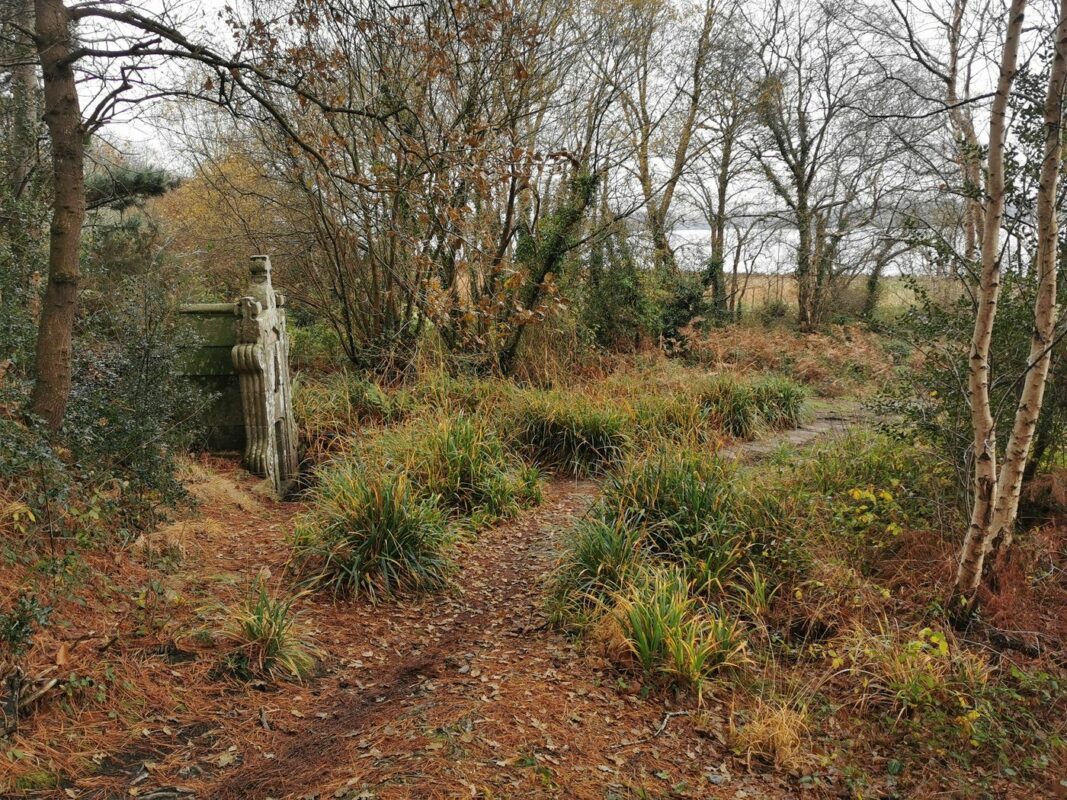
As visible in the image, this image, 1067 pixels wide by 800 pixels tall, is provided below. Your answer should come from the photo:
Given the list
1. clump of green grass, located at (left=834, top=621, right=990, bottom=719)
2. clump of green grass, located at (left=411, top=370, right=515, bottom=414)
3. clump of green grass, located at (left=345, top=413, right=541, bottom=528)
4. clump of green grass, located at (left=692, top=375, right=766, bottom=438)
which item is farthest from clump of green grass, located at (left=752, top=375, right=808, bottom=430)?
clump of green grass, located at (left=834, top=621, right=990, bottom=719)

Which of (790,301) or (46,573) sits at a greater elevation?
(790,301)

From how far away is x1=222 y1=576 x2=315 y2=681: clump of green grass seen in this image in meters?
A: 3.38

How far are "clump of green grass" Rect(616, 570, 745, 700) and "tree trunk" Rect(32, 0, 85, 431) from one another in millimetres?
3531

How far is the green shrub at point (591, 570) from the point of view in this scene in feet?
14.0

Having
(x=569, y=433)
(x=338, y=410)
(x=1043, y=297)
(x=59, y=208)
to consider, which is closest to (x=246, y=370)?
(x=338, y=410)

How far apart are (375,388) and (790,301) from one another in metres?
15.6

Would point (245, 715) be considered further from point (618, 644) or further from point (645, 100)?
point (645, 100)

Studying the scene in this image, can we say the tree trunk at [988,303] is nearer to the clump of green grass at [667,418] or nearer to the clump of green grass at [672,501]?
the clump of green grass at [672,501]

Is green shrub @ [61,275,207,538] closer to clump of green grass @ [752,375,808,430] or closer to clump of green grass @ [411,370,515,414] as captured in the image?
clump of green grass @ [411,370,515,414]

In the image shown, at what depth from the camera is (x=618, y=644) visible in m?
3.83

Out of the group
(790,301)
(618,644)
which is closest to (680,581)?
(618,644)

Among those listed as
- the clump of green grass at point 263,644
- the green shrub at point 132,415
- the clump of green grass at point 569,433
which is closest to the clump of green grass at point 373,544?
the clump of green grass at point 263,644

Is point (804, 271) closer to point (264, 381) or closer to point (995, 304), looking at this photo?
point (995, 304)

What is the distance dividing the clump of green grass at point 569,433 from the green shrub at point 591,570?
2252 millimetres
